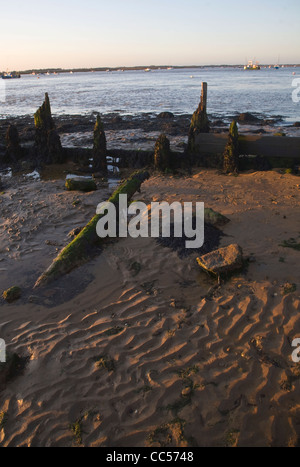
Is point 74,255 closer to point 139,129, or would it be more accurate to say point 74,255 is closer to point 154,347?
point 154,347

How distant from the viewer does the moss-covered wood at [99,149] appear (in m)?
14.9

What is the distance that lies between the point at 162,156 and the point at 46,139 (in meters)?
6.54

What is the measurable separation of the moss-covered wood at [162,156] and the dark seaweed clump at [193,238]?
674 centimetres

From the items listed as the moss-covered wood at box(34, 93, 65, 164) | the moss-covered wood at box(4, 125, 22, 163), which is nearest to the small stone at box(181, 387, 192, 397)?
the moss-covered wood at box(34, 93, 65, 164)

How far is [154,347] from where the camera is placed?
5121mm

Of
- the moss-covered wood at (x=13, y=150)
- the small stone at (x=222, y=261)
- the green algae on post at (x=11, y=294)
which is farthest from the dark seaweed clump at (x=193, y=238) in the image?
the moss-covered wood at (x=13, y=150)

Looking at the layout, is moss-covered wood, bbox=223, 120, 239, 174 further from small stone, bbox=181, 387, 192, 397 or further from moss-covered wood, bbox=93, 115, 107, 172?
small stone, bbox=181, 387, 192, 397

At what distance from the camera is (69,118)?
3148 cm

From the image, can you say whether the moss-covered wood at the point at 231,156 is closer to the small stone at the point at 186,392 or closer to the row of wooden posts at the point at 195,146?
the row of wooden posts at the point at 195,146

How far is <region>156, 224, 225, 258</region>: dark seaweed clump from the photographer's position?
757 centimetres

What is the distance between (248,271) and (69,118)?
29447 millimetres

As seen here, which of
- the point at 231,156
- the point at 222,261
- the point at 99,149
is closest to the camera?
the point at 222,261

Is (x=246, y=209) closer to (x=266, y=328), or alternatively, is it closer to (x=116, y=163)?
(x=266, y=328)

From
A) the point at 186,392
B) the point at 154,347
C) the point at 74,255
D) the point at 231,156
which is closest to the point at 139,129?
the point at 231,156
